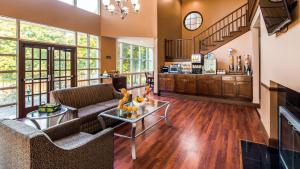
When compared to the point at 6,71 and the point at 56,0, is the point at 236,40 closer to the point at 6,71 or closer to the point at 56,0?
the point at 56,0

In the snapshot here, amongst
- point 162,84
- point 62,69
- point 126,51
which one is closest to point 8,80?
point 62,69

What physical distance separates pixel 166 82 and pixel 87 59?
3.37 meters

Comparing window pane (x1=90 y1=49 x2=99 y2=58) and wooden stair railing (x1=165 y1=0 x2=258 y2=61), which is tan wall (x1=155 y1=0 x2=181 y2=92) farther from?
window pane (x1=90 y1=49 x2=99 y2=58)

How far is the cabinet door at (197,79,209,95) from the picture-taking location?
665cm

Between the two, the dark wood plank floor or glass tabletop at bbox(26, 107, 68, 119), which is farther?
glass tabletop at bbox(26, 107, 68, 119)

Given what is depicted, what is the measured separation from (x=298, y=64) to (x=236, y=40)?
216 inches

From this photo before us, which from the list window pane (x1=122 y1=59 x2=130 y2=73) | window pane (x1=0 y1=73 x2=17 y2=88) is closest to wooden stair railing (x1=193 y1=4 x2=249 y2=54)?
window pane (x1=122 y1=59 x2=130 y2=73)

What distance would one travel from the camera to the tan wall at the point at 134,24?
7473 millimetres

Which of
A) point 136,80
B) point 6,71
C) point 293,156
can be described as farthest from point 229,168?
point 136,80

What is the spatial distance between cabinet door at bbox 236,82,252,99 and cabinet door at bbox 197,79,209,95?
1.07 m

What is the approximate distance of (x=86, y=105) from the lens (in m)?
3.93

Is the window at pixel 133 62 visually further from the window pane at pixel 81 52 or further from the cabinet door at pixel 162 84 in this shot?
the cabinet door at pixel 162 84

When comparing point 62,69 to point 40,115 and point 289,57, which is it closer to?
point 40,115

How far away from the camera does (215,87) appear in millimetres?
6441
